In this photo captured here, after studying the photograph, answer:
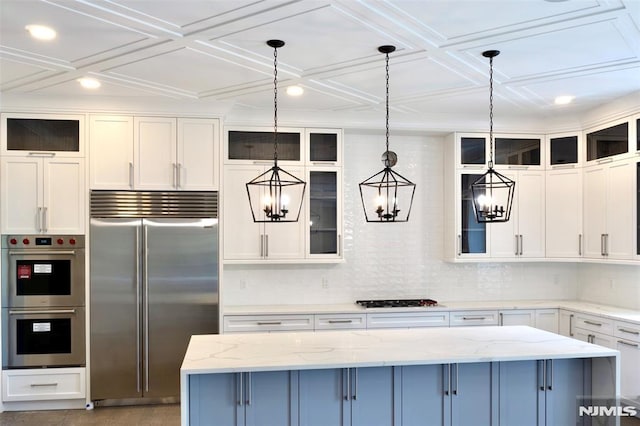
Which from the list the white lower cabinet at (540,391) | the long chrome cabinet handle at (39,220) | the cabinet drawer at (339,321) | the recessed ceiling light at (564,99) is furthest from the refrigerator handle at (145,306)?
the recessed ceiling light at (564,99)

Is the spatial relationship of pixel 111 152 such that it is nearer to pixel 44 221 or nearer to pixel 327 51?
pixel 44 221

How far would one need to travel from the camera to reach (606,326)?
438 centimetres

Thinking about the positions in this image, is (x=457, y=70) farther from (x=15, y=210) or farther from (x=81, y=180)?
(x=15, y=210)

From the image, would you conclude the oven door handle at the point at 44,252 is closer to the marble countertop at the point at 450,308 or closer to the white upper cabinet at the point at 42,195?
the white upper cabinet at the point at 42,195

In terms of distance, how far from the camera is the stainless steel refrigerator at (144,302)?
438cm

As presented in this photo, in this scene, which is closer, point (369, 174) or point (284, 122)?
point (284, 122)

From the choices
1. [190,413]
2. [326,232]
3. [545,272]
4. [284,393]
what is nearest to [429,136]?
[326,232]

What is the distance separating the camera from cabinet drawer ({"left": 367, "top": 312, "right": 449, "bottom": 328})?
479cm

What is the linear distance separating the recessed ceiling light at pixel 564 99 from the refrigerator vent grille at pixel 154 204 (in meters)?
3.22

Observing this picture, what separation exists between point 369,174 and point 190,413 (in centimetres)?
324

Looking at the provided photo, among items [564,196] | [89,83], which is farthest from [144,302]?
[564,196]

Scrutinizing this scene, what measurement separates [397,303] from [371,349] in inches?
80.0

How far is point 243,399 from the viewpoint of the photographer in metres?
2.84

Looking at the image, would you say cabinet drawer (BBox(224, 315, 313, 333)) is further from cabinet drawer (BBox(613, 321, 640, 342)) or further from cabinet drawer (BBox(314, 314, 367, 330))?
cabinet drawer (BBox(613, 321, 640, 342))
